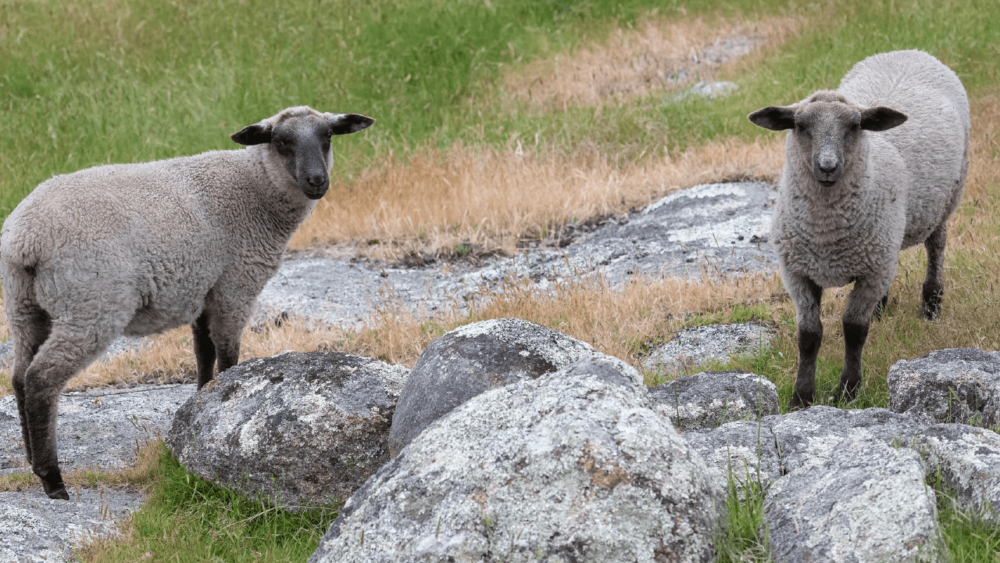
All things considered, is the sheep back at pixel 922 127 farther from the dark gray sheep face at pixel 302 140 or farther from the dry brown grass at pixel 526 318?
the dark gray sheep face at pixel 302 140

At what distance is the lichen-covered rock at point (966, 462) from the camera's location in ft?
13.0

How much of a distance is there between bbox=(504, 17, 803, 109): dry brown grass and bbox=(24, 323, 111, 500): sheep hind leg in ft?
32.4

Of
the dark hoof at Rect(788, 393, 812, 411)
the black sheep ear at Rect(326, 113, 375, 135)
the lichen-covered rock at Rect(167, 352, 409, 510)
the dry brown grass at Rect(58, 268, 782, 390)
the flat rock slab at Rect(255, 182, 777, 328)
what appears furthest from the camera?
the flat rock slab at Rect(255, 182, 777, 328)

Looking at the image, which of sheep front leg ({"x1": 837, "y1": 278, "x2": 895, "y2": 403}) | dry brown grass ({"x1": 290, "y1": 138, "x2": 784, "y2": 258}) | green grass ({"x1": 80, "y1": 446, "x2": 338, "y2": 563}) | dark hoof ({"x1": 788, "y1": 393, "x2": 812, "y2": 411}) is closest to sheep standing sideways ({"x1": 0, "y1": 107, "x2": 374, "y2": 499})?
green grass ({"x1": 80, "y1": 446, "x2": 338, "y2": 563})

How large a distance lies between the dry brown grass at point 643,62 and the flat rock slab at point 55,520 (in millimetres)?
10147

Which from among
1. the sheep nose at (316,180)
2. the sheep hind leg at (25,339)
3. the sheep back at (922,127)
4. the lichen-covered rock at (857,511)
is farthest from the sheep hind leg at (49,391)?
the sheep back at (922,127)

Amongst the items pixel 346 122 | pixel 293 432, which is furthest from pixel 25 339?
pixel 346 122

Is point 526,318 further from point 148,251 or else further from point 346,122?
point 148,251

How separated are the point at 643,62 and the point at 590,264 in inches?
293

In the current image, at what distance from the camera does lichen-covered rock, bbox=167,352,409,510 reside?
5.33 metres

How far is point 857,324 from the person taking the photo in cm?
620

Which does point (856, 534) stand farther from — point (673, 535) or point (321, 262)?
point (321, 262)

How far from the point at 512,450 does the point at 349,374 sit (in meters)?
2.17

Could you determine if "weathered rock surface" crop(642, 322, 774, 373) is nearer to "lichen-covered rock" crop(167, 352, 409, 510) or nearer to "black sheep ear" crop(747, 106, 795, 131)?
"black sheep ear" crop(747, 106, 795, 131)
